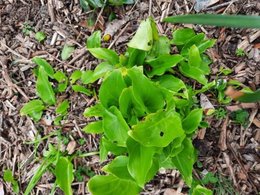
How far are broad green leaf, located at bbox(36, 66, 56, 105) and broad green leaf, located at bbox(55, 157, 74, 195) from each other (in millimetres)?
265

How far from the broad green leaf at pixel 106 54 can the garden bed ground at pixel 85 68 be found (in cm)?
13

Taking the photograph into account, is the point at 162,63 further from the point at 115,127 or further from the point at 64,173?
the point at 64,173

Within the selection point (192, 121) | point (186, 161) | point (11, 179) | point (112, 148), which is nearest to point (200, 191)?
point (186, 161)

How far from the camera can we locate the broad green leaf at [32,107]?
1910 mm

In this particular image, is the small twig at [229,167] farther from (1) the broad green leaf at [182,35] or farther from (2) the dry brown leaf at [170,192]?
(1) the broad green leaf at [182,35]

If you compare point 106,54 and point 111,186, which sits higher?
point 106,54

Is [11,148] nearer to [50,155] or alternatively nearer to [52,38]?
[50,155]

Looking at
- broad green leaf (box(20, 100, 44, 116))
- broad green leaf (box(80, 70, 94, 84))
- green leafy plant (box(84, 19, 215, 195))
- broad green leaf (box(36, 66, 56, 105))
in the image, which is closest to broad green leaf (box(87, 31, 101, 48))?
green leafy plant (box(84, 19, 215, 195))

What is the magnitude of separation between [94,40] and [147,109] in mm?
405

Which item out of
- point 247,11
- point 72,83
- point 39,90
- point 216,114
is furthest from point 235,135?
point 39,90

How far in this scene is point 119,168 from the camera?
1.67 metres

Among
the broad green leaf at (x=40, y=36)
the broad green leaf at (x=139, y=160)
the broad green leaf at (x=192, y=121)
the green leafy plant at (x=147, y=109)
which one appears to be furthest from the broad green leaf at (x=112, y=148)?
the broad green leaf at (x=40, y=36)

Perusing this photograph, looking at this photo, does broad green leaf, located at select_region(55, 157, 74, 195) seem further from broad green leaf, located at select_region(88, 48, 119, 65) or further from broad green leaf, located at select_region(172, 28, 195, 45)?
broad green leaf, located at select_region(172, 28, 195, 45)

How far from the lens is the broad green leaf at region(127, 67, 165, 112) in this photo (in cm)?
157
